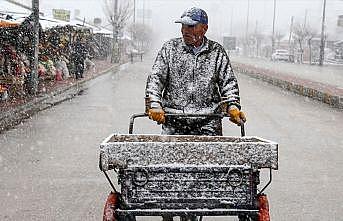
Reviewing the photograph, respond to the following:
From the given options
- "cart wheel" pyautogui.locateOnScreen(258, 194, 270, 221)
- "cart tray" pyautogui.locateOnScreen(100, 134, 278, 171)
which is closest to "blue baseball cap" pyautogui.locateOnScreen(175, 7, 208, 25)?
"cart tray" pyautogui.locateOnScreen(100, 134, 278, 171)

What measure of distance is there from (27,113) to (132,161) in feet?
37.4

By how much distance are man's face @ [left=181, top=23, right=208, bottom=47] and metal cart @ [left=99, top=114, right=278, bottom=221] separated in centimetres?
111

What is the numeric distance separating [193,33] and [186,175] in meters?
1.27

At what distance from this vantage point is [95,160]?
8.77 m

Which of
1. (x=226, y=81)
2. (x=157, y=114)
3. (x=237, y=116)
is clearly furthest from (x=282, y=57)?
(x=157, y=114)

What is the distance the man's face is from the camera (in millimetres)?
4160

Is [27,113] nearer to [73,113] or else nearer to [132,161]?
[73,113]

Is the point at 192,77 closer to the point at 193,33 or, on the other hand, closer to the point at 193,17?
the point at 193,33

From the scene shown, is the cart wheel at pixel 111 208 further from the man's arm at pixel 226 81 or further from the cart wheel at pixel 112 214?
the man's arm at pixel 226 81

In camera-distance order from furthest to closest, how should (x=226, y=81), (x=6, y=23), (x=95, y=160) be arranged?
(x=6, y=23) < (x=95, y=160) < (x=226, y=81)

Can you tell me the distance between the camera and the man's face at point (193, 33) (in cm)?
416

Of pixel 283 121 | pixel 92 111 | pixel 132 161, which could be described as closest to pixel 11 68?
pixel 92 111

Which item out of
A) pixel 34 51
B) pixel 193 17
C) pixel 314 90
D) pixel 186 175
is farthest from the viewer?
pixel 314 90

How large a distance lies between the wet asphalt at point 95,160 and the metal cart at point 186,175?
262cm
